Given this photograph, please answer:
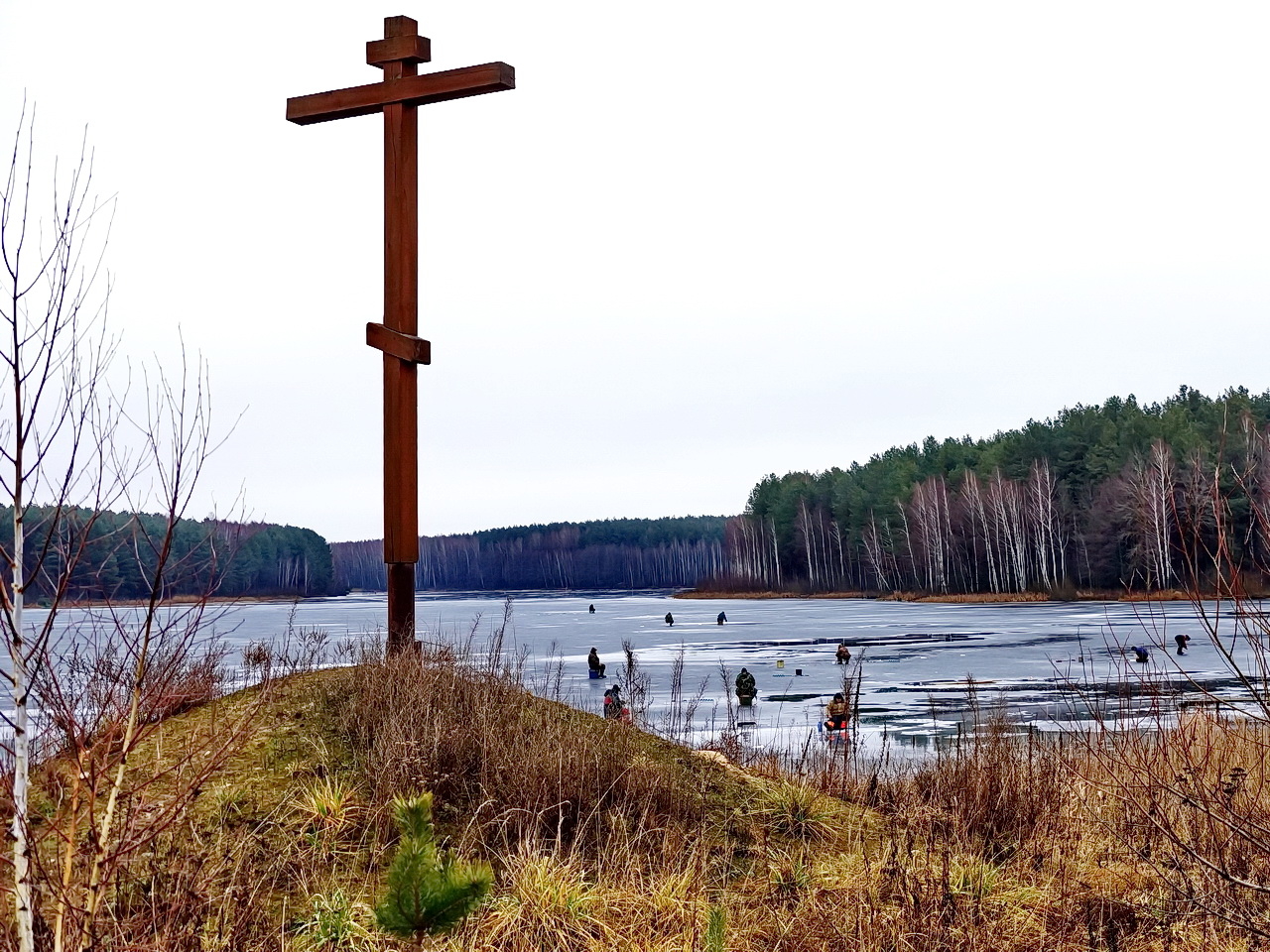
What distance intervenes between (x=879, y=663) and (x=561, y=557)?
11939cm

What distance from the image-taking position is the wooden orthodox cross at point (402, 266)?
7.57 metres

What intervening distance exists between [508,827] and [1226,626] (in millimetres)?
41099

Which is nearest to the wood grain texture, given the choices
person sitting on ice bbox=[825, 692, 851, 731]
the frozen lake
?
the frozen lake

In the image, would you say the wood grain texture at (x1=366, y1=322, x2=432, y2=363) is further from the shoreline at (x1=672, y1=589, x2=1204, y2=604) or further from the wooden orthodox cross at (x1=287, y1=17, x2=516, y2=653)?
the shoreline at (x1=672, y1=589, x2=1204, y2=604)

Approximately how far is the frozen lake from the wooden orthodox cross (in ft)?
3.04

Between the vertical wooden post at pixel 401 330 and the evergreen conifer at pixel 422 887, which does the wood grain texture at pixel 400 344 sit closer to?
the vertical wooden post at pixel 401 330

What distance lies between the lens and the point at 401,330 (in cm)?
766

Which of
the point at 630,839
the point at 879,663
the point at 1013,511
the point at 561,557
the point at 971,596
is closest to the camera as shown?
the point at 630,839

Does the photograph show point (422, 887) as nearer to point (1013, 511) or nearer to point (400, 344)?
point (400, 344)

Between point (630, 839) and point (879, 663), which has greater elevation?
point (630, 839)

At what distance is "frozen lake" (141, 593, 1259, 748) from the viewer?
9.48 meters

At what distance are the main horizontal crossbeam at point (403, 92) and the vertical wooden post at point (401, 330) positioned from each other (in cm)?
8

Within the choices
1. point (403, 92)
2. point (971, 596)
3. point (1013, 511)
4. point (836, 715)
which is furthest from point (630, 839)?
point (971, 596)

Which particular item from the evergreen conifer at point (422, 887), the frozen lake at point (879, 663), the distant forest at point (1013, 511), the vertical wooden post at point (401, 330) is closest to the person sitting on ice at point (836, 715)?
the frozen lake at point (879, 663)
